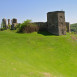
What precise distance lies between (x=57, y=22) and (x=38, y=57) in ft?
73.0

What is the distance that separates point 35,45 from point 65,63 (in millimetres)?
10178

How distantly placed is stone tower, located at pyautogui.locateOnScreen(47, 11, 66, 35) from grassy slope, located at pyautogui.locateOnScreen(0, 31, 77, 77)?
7599 mm

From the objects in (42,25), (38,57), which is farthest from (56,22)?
(38,57)

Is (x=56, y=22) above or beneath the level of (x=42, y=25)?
above

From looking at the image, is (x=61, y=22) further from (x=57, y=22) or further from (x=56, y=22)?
(x=56, y=22)

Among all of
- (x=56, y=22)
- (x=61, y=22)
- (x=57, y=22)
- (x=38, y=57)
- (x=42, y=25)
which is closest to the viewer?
(x=38, y=57)

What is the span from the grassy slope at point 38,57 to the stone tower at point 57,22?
7.60 metres

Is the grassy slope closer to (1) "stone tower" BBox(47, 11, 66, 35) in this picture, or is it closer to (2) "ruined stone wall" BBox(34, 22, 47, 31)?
(1) "stone tower" BBox(47, 11, 66, 35)

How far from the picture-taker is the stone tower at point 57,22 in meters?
51.5

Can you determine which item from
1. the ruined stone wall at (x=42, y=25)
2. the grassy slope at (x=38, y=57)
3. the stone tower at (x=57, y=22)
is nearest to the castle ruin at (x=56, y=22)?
the stone tower at (x=57, y=22)

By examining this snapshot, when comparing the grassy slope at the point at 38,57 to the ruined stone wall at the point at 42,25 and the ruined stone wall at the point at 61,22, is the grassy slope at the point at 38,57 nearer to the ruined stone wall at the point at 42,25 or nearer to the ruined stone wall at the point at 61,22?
the ruined stone wall at the point at 61,22

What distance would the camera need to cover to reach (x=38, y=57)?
106 ft

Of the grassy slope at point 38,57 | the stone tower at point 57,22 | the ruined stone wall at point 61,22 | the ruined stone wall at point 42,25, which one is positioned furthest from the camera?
the ruined stone wall at point 42,25

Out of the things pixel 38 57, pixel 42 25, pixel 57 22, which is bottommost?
pixel 38 57
